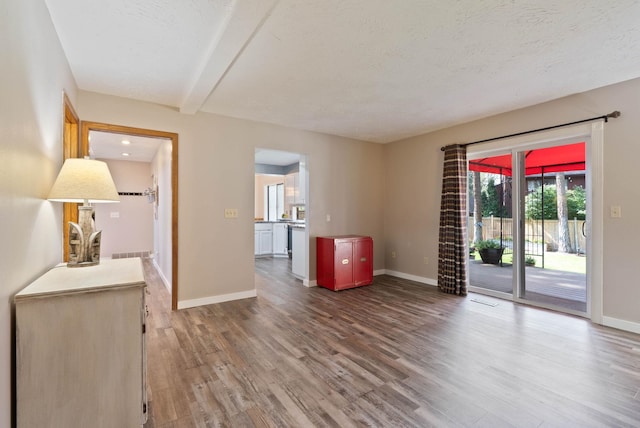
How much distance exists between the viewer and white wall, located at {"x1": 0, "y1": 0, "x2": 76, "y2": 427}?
1216 millimetres

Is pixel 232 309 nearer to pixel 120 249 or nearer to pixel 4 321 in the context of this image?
pixel 4 321

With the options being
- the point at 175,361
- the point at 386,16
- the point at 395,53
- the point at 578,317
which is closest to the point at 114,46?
the point at 386,16

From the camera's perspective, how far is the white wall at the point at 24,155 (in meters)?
1.22

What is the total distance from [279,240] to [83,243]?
232 inches

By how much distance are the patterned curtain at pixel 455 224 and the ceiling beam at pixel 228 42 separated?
332 cm

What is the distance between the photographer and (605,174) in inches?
120

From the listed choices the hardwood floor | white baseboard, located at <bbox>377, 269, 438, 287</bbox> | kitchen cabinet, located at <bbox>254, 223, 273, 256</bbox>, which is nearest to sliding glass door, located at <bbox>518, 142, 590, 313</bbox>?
the hardwood floor

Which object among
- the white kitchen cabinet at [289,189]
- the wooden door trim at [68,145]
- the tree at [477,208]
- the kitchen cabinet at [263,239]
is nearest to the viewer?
the wooden door trim at [68,145]

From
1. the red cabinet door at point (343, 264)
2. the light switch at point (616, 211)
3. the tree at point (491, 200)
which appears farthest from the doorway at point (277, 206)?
the light switch at point (616, 211)

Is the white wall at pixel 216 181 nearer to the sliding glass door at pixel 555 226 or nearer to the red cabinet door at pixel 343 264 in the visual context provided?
the red cabinet door at pixel 343 264

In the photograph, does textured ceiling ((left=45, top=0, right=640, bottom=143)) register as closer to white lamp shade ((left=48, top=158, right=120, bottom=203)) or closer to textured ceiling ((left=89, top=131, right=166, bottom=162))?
white lamp shade ((left=48, top=158, right=120, bottom=203))

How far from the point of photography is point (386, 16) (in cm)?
195

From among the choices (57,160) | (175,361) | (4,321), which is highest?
(57,160)

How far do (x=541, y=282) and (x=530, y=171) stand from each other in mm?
1531
